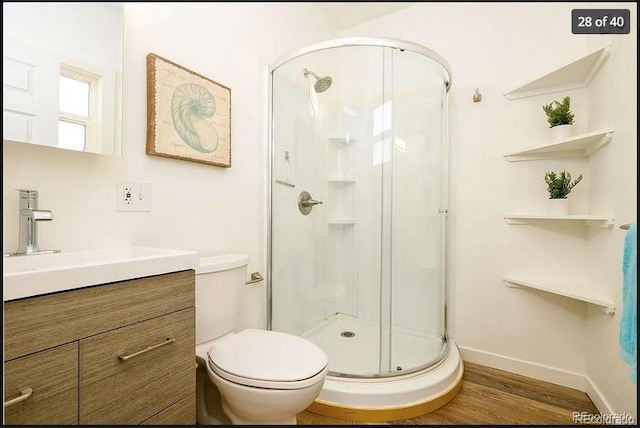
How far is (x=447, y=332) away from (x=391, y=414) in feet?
2.82

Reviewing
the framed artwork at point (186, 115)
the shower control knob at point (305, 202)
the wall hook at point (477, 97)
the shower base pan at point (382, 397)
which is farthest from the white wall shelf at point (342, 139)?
the shower base pan at point (382, 397)

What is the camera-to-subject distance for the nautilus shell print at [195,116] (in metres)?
1.45

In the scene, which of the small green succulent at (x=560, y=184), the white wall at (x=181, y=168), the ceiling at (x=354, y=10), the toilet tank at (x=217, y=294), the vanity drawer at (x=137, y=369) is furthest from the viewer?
the ceiling at (x=354, y=10)

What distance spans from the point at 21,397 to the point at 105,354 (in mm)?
180

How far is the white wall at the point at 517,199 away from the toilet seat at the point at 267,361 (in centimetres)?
132

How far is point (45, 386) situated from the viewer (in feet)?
2.52

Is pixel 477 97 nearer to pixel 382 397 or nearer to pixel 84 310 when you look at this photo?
pixel 382 397

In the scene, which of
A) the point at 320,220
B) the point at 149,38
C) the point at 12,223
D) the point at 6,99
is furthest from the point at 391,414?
the point at 149,38

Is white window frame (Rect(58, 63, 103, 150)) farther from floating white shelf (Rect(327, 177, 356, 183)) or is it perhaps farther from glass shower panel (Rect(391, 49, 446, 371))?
glass shower panel (Rect(391, 49, 446, 371))

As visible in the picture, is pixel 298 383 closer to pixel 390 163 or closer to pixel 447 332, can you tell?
pixel 390 163

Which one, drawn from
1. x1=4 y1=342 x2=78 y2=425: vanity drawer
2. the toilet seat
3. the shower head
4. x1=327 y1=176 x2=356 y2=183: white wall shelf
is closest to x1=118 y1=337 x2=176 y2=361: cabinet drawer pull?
x1=4 y1=342 x2=78 y2=425: vanity drawer

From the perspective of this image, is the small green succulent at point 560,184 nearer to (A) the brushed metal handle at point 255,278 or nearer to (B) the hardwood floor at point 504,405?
(B) the hardwood floor at point 504,405

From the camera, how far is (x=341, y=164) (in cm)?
185

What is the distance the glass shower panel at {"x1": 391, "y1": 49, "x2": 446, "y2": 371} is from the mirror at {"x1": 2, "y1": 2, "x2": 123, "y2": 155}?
131 centimetres
